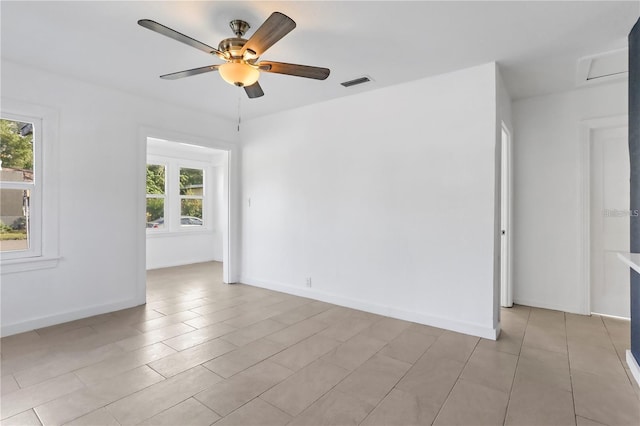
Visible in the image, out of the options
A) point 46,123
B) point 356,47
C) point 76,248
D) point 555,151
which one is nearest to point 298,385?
point 356,47

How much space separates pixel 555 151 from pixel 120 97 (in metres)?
5.19

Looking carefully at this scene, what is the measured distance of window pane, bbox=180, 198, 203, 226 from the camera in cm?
704

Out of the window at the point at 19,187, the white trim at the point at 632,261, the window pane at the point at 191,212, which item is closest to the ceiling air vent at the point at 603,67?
the white trim at the point at 632,261

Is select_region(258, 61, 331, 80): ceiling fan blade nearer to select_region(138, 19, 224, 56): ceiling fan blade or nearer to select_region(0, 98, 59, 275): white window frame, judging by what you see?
select_region(138, 19, 224, 56): ceiling fan blade

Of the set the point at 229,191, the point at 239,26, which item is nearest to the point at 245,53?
the point at 239,26

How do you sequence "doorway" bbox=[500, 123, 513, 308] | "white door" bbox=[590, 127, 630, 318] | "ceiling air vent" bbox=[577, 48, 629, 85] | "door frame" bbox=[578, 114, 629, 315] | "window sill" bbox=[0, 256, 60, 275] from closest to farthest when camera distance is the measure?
1. "ceiling air vent" bbox=[577, 48, 629, 85]
2. "window sill" bbox=[0, 256, 60, 275]
3. "white door" bbox=[590, 127, 630, 318]
4. "door frame" bbox=[578, 114, 629, 315]
5. "doorway" bbox=[500, 123, 513, 308]

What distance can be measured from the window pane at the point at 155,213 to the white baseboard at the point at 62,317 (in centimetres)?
285

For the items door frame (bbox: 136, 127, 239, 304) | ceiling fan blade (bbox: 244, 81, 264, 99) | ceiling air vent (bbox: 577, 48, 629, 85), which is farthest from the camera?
door frame (bbox: 136, 127, 239, 304)

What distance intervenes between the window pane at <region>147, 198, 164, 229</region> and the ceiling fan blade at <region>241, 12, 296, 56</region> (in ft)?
17.2

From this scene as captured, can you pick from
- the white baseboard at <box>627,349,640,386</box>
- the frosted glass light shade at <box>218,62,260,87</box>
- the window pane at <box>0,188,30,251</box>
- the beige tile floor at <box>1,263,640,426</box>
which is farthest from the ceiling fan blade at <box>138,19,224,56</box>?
the white baseboard at <box>627,349,640,386</box>

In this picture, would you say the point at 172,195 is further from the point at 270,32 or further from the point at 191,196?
the point at 270,32

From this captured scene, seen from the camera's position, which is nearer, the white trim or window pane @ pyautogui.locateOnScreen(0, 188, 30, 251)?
the white trim

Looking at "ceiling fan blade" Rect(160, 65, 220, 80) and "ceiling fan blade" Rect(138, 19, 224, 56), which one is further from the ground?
"ceiling fan blade" Rect(138, 19, 224, 56)

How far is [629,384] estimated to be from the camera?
228 centimetres
